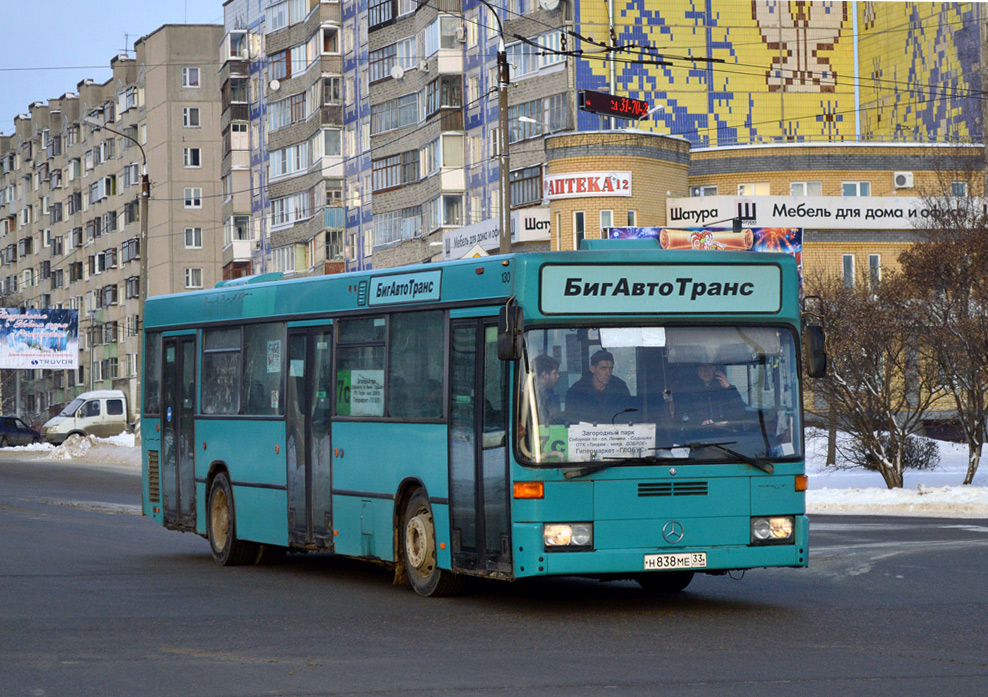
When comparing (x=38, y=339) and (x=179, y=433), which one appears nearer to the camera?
(x=179, y=433)

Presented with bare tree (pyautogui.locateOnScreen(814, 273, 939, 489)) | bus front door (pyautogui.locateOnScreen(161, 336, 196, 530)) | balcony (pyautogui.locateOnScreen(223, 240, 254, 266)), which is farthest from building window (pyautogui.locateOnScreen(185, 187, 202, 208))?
bus front door (pyautogui.locateOnScreen(161, 336, 196, 530))

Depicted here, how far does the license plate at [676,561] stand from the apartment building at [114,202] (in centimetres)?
8328

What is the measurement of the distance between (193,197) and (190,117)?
485 centimetres

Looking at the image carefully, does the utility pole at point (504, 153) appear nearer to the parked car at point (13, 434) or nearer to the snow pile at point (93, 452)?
the snow pile at point (93, 452)

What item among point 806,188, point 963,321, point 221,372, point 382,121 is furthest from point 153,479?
point 382,121

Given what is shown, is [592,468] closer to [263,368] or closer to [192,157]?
[263,368]

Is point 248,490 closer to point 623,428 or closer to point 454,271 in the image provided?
point 454,271

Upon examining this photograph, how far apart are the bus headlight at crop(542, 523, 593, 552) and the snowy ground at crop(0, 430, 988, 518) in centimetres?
1286

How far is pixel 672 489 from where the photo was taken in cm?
1194

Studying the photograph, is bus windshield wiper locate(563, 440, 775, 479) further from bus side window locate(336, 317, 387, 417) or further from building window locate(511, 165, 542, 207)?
building window locate(511, 165, 542, 207)

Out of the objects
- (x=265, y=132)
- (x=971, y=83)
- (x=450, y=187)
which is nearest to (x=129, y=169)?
(x=265, y=132)

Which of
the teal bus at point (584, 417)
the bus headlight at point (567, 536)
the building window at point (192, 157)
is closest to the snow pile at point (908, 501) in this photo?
the teal bus at point (584, 417)

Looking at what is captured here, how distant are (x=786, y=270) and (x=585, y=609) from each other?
2.95m

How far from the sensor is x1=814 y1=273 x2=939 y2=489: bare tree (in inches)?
1167
